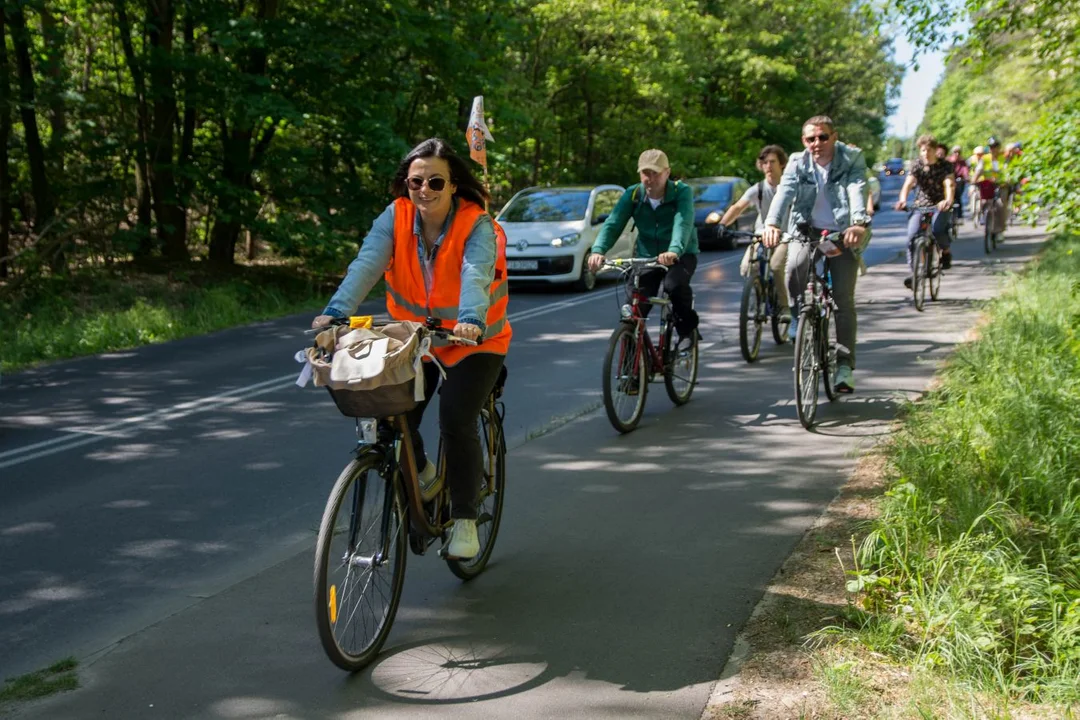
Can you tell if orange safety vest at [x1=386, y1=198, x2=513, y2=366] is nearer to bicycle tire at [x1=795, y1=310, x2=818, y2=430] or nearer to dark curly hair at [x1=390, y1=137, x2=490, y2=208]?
dark curly hair at [x1=390, y1=137, x2=490, y2=208]

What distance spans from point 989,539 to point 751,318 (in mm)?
6603

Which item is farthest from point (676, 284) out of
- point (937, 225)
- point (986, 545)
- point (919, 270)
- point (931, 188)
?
point (937, 225)

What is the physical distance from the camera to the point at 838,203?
8.45 metres

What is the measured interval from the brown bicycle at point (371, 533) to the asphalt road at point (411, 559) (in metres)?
0.17

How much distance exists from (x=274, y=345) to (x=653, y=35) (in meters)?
21.0

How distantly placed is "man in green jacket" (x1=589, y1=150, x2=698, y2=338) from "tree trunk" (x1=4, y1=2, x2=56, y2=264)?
30.8 ft

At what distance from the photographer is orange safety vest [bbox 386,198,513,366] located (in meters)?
4.52

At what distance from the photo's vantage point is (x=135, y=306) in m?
14.5

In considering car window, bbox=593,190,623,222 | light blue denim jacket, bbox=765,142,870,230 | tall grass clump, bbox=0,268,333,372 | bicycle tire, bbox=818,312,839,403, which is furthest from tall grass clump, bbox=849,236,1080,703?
car window, bbox=593,190,623,222

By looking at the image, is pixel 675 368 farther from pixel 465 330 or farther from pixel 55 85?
pixel 55 85

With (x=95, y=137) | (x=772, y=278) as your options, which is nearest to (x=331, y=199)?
(x=95, y=137)

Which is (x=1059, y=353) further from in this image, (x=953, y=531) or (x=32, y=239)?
(x=32, y=239)

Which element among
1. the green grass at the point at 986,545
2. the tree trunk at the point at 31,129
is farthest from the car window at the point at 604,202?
the green grass at the point at 986,545

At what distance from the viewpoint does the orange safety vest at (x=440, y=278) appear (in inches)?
178
